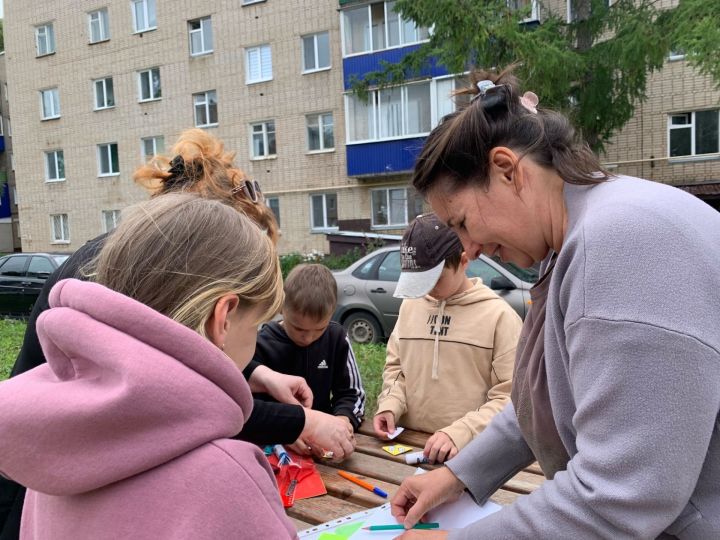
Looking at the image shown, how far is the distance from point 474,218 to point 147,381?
2.66ft

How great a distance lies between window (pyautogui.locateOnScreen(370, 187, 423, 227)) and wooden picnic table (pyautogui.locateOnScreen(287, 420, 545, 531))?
50.2 ft

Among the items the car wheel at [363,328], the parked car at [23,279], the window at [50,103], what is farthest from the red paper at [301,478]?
the window at [50,103]

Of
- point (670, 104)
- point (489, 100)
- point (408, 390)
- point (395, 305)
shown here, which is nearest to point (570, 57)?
point (395, 305)

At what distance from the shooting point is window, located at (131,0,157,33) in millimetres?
20922

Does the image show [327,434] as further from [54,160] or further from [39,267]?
[54,160]

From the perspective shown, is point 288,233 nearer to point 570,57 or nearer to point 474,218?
point 570,57

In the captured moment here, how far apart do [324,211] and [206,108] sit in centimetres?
534

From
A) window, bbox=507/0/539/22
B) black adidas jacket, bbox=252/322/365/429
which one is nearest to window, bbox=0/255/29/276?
window, bbox=507/0/539/22

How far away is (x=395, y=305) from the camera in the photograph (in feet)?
25.1

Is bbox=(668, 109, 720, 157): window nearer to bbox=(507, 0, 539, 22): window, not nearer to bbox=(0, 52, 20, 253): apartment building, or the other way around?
bbox=(507, 0, 539, 22): window

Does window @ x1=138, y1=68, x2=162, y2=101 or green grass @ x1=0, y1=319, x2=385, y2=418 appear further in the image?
window @ x1=138, y1=68, x2=162, y2=101

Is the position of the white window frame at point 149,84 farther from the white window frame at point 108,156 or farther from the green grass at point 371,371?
the green grass at point 371,371

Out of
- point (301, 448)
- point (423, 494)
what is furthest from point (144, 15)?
point (423, 494)

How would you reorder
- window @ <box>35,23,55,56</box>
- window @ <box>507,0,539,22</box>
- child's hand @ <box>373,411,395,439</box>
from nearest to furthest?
child's hand @ <box>373,411,395,439</box> → window @ <box>507,0,539,22</box> → window @ <box>35,23,55,56</box>
